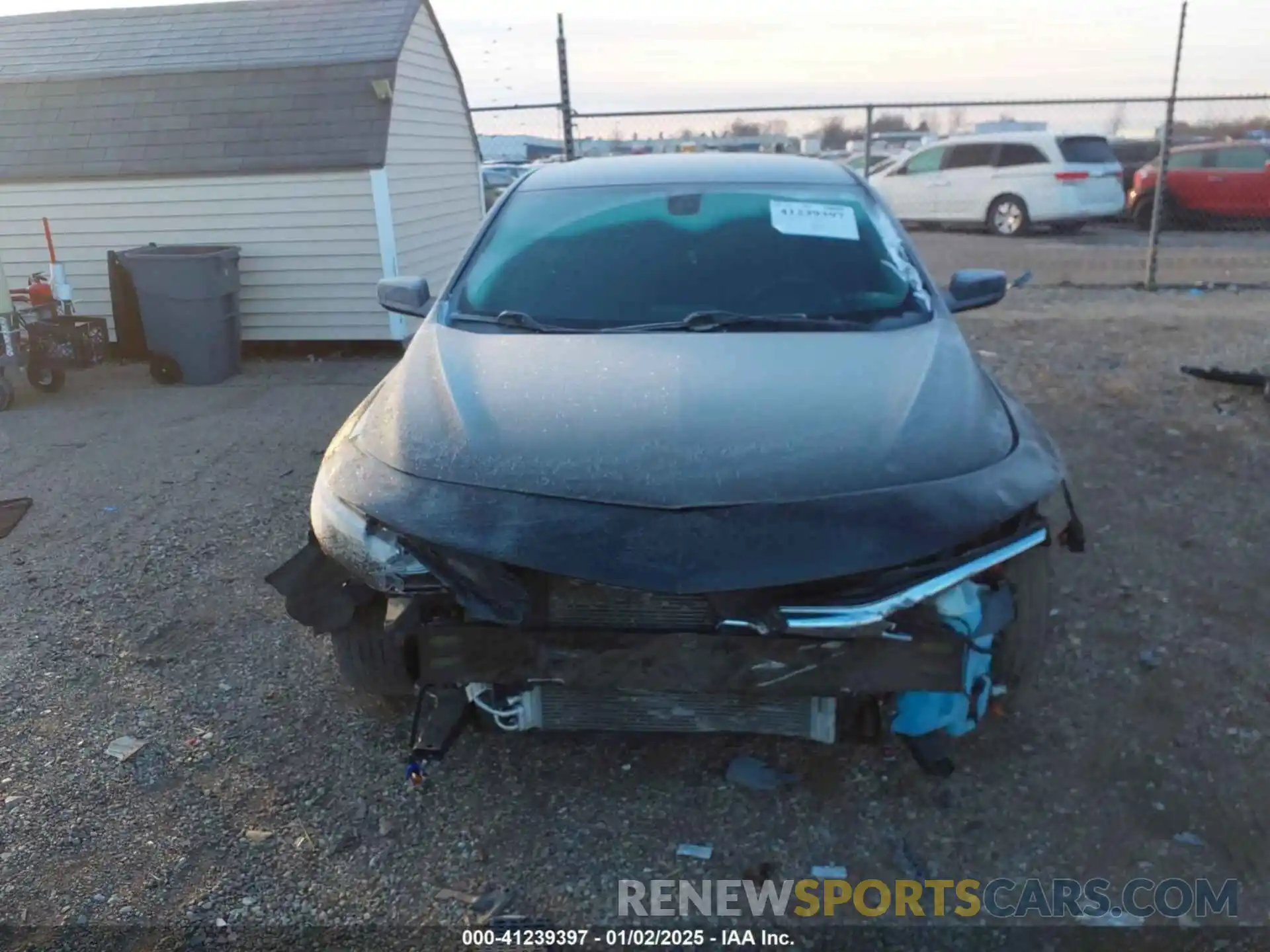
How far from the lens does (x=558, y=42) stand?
9977mm

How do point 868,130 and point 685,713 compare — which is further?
point 868,130

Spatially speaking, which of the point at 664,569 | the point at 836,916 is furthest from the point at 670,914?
the point at 664,569

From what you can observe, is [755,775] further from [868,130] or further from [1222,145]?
[1222,145]

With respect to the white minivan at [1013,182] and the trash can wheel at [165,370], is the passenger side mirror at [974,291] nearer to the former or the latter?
the trash can wheel at [165,370]

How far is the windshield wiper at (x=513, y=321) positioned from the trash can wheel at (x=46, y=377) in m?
5.74

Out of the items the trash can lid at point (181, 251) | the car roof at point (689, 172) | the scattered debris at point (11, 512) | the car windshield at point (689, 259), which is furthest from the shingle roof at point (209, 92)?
the car windshield at point (689, 259)

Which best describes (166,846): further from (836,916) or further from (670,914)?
(836,916)

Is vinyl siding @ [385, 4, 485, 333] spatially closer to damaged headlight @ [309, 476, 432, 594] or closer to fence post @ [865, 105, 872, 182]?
fence post @ [865, 105, 872, 182]

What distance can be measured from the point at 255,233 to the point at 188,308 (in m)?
1.00

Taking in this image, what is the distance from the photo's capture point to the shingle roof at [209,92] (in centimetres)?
812

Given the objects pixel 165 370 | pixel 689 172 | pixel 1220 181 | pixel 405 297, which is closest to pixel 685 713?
pixel 405 297

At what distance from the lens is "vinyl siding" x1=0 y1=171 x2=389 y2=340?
26.9 ft

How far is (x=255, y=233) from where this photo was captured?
8.35m

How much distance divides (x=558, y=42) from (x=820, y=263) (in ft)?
24.5
